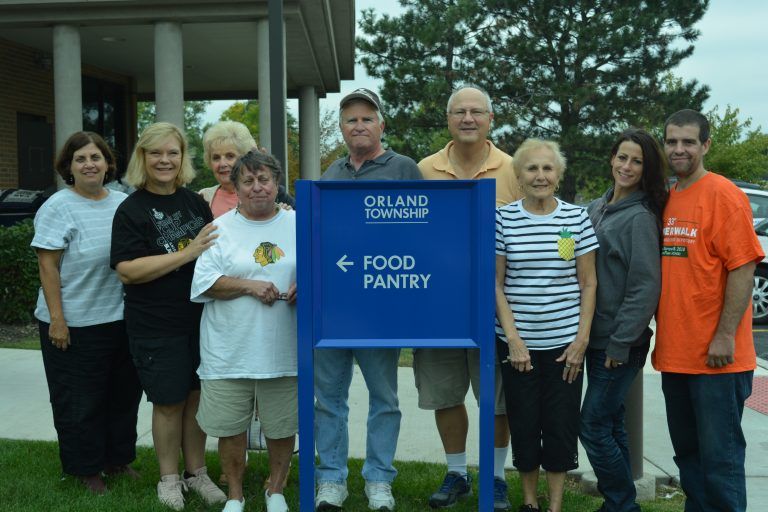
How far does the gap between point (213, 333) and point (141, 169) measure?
943 mm

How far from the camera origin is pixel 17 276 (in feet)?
30.1

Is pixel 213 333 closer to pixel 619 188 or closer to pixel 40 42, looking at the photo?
pixel 619 188

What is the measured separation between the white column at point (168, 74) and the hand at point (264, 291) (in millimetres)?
9641

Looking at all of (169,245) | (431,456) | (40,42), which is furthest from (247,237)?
(40,42)

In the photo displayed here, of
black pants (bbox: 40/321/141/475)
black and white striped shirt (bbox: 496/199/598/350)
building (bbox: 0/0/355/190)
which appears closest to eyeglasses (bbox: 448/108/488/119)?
black and white striped shirt (bbox: 496/199/598/350)

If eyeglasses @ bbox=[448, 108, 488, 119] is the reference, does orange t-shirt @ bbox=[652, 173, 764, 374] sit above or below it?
below

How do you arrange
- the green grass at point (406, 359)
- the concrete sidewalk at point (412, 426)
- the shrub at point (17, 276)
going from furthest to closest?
the shrub at point (17, 276) < the green grass at point (406, 359) < the concrete sidewalk at point (412, 426)

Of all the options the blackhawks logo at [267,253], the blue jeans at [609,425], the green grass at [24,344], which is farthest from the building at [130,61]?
the blue jeans at [609,425]

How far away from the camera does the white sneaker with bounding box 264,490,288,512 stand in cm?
403

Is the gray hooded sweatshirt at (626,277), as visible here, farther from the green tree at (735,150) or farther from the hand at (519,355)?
the green tree at (735,150)

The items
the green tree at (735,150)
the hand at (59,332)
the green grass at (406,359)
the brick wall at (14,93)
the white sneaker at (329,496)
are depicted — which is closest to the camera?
the white sneaker at (329,496)

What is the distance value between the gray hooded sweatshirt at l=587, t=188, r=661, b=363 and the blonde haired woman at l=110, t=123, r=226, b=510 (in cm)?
191

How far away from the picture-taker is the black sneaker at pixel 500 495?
416 centimetres

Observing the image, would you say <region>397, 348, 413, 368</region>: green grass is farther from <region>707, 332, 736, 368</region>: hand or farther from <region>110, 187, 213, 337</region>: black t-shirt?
<region>707, 332, 736, 368</region>: hand
